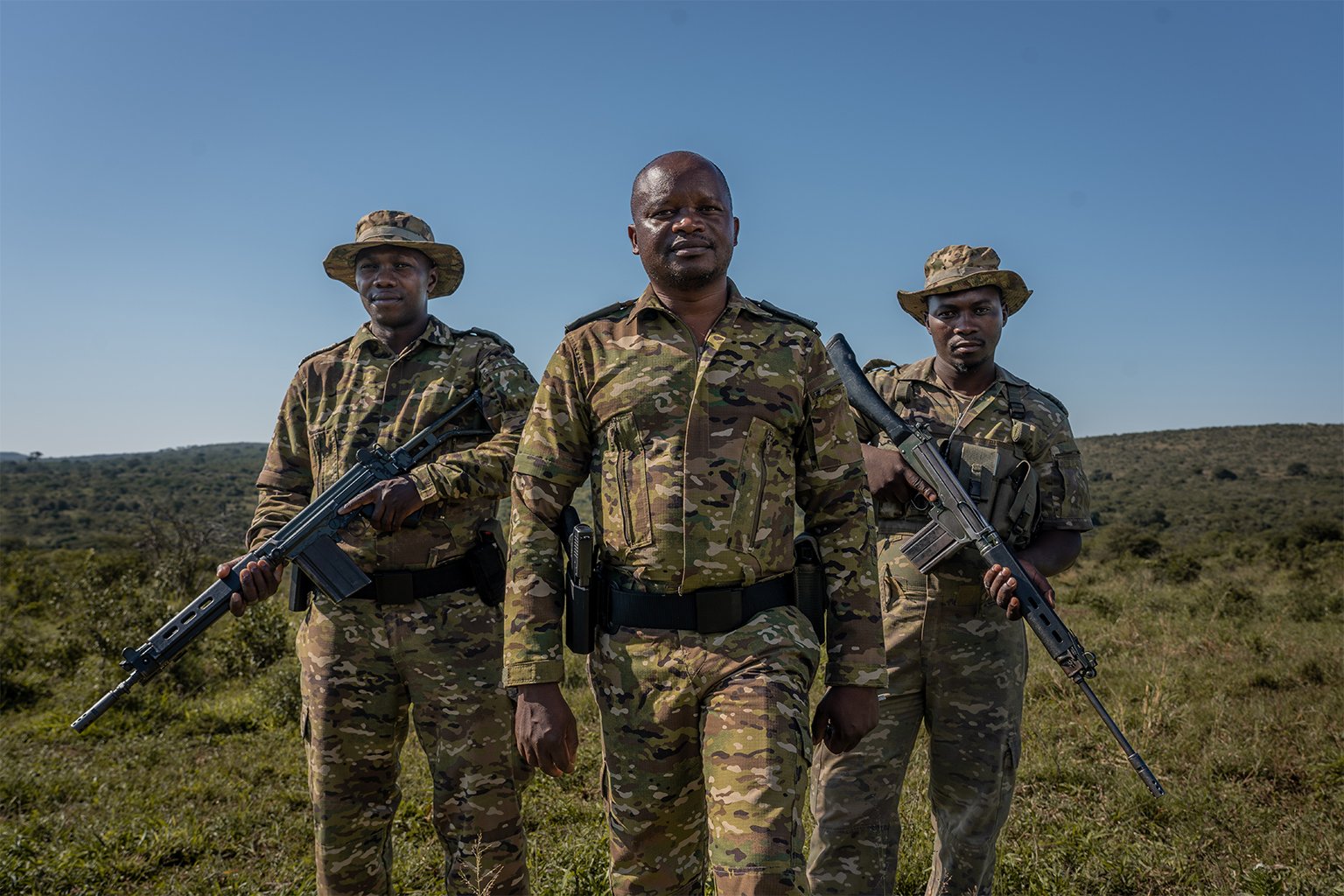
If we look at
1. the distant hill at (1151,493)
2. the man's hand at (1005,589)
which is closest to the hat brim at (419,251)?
the man's hand at (1005,589)

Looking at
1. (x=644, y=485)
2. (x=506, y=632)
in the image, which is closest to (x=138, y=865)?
(x=506, y=632)

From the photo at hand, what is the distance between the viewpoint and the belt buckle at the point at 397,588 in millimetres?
3520

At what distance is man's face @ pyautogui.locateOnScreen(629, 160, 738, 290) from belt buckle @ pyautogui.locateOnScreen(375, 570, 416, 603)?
1.62m

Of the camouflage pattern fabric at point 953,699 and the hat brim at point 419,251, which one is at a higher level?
the hat brim at point 419,251

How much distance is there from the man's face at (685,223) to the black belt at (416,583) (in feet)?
5.09

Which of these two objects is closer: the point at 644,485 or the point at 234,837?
the point at 644,485

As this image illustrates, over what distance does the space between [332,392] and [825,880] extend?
110 inches

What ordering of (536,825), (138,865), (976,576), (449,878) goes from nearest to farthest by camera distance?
(449,878), (976,576), (138,865), (536,825)

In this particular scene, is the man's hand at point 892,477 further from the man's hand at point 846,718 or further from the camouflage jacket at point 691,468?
the man's hand at point 846,718

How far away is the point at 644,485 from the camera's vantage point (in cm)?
266

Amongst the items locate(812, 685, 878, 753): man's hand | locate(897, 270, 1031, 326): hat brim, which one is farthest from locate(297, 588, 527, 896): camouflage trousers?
locate(897, 270, 1031, 326): hat brim

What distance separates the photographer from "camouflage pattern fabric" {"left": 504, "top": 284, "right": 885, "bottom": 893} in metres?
2.53

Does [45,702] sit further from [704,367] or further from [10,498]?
[10,498]

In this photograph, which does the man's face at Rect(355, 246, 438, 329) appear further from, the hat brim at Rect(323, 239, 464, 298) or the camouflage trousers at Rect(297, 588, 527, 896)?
the camouflage trousers at Rect(297, 588, 527, 896)
